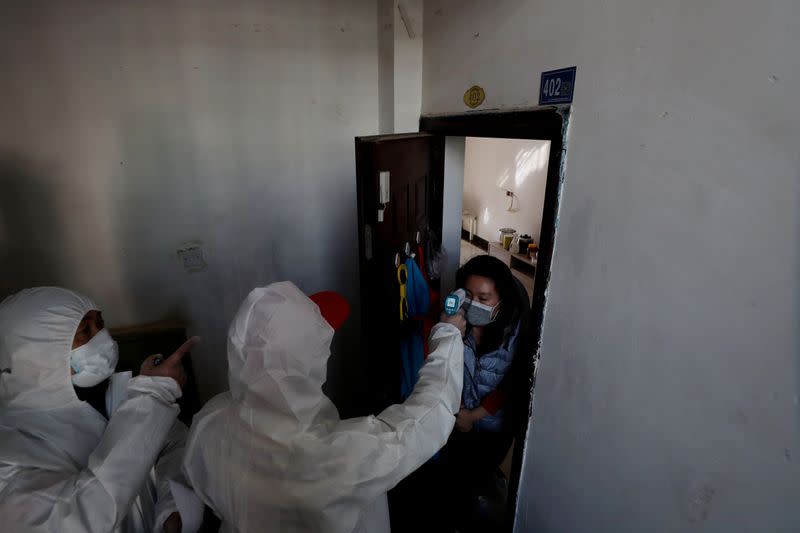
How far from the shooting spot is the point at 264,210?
2105mm

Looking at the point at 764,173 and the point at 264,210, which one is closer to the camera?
the point at 764,173

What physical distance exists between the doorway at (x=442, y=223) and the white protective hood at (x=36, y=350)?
3.04ft

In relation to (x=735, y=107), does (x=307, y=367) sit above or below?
below

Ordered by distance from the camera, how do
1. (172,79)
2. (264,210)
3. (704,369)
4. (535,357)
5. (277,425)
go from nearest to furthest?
(704,369)
(277,425)
(535,357)
(172,79)
(264,210)

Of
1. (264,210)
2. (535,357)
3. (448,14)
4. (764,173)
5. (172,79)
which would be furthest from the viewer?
(264,210)

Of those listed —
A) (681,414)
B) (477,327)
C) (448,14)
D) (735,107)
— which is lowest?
(477,327)

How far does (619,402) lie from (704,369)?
249 millimetres

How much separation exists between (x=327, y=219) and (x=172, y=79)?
3.05ft

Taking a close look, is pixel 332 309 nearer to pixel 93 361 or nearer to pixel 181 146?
pixel 93 361

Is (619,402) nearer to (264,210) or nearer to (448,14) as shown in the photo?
(448,14)

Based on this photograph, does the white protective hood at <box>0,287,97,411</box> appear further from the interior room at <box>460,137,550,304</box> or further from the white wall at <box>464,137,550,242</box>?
the white wall at <box>464,137,550,242</box>

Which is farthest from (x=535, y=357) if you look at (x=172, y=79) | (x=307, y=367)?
(x=172, y=79)

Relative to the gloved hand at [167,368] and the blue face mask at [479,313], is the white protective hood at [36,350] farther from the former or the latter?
the blue face mask at [479,313]

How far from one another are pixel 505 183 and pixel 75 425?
151 inches
